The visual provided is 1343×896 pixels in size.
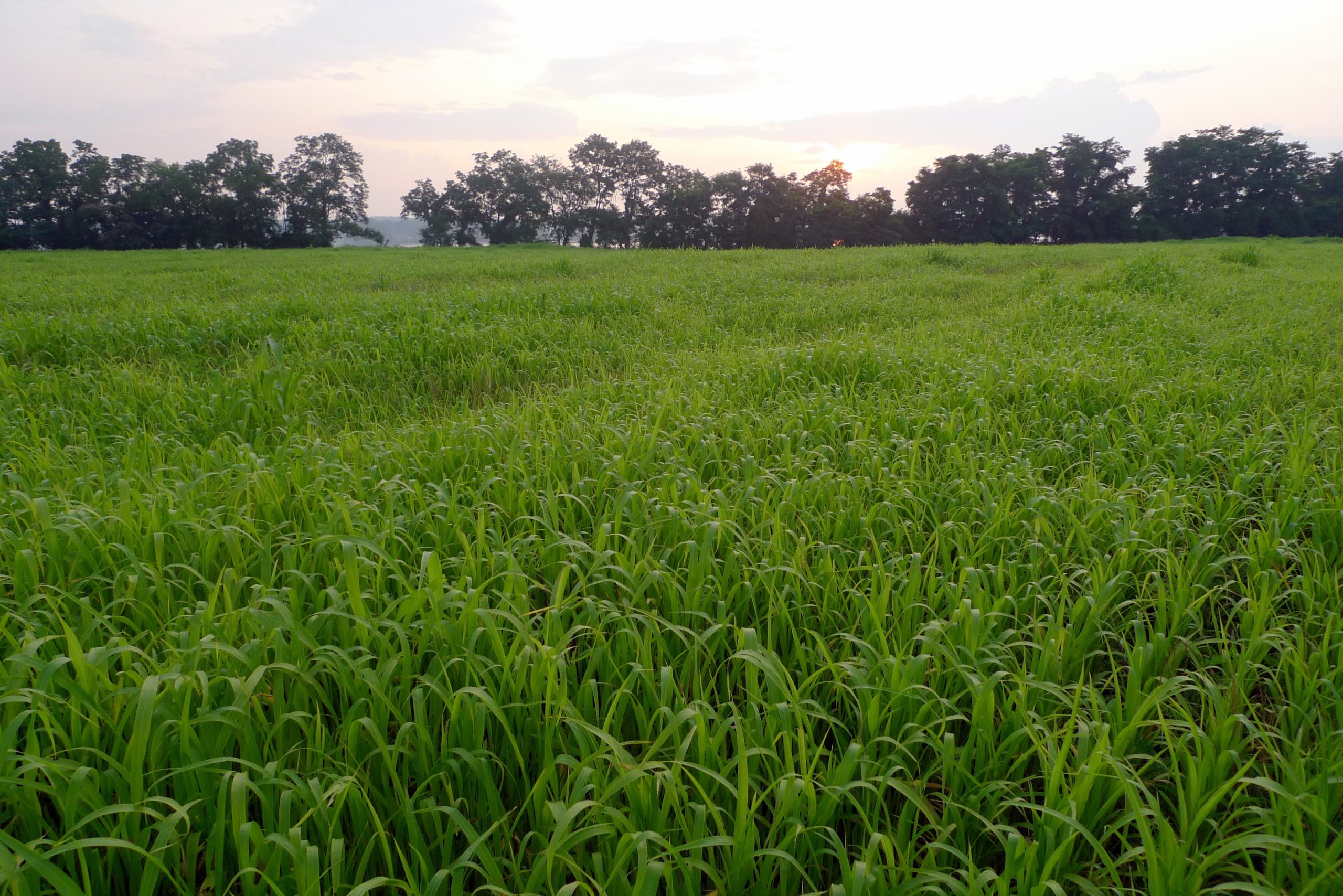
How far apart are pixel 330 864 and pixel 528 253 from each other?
24257mm

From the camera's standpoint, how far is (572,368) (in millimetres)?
6344

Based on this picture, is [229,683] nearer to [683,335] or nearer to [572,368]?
[572,368]

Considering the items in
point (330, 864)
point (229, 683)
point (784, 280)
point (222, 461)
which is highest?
point (784, 280)

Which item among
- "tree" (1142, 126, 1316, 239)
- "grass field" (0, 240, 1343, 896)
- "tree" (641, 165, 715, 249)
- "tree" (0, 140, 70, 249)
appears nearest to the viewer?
"grass field" (0, 240, 1343, 896)

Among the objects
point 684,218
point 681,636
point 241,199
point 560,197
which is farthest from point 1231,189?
point 241,199

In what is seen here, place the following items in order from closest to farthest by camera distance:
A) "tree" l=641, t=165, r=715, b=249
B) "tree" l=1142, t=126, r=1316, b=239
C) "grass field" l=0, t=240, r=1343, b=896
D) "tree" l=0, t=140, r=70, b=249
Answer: "grass field" l=0, t=240, r=1343, b=896 → "tree" l=0, t=140, r=70, b=249 → "tree" l=1142, t=126, r=1316, b=239 → "tree" l=641, t=165, r=715, b=249

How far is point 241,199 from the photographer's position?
150 ft

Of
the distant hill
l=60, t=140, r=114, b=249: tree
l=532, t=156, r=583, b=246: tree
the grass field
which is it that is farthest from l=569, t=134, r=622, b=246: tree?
the grass field

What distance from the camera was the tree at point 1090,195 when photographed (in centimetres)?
4900

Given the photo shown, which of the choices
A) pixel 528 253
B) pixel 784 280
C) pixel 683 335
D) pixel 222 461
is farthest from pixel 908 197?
pixel 222 461

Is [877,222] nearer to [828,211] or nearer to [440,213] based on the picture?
[828,211]

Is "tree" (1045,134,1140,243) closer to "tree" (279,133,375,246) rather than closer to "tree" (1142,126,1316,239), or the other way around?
"tree" (1142,126,1316,239)

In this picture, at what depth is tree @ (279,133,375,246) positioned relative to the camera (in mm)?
49000

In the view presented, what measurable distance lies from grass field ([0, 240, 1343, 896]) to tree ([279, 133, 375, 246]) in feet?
169
